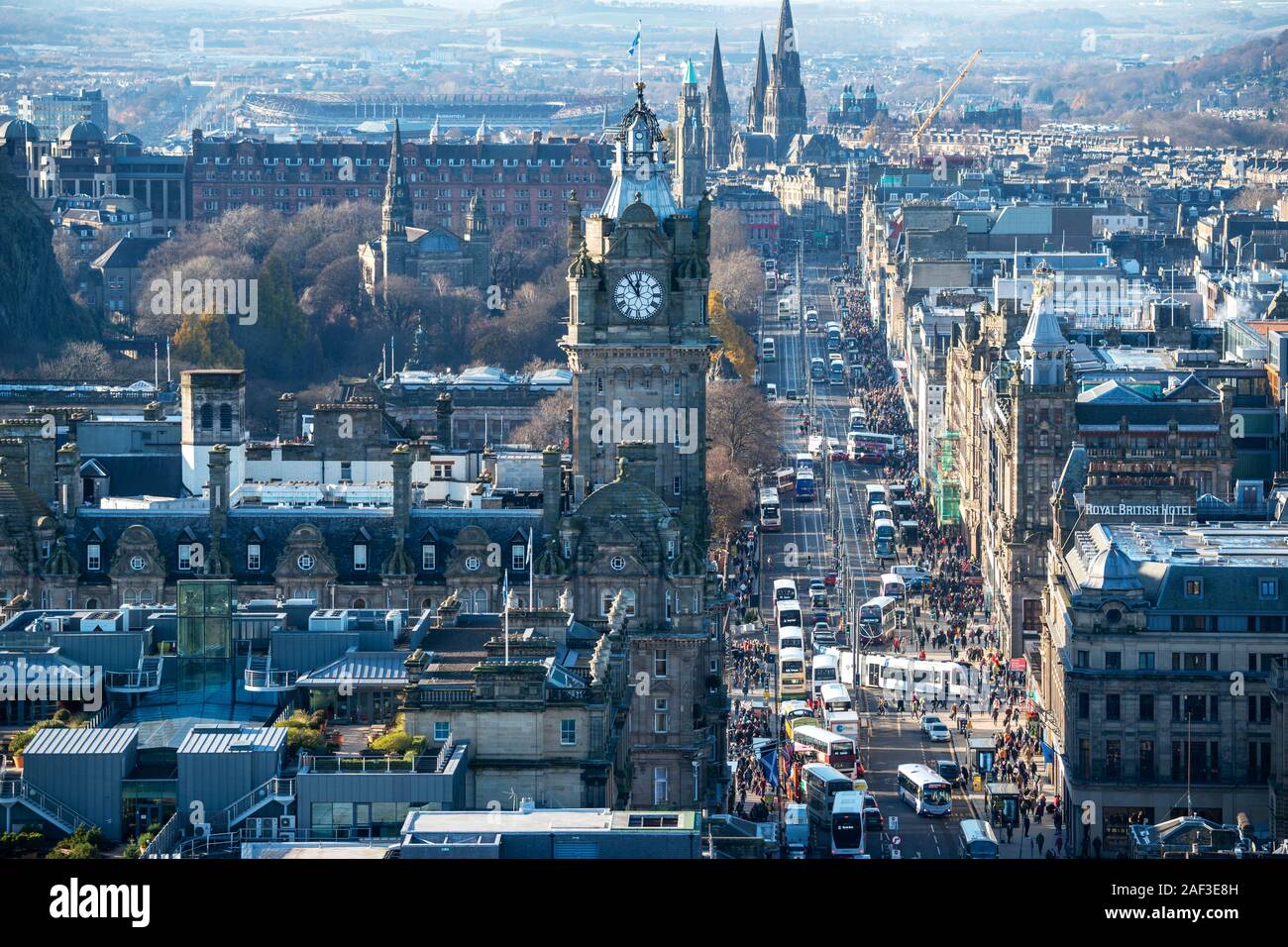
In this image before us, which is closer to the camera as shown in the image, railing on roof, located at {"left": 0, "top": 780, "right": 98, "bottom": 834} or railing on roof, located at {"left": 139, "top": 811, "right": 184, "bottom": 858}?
railing on roof, located at {"left": 139, "top": 811, "right": 184, "bottom": 858}

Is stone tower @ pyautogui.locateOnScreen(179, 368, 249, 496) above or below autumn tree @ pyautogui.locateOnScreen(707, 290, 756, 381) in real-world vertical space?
below

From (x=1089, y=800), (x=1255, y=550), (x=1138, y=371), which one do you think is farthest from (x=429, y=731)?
(x=1138, y=371)

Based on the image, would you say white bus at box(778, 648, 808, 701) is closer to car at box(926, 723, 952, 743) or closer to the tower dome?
car at box(926, 723, 952, 743)

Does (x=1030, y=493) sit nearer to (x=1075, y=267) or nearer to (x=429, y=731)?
(x=429, y=731)

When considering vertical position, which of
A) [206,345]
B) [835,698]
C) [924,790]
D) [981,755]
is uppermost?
[206,345]

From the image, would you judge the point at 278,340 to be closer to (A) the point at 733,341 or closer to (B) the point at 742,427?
(A) the point at 733,341

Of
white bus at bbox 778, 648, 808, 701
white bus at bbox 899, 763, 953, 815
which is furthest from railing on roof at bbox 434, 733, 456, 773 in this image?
white bus at bbox 778, 648, 808, 701

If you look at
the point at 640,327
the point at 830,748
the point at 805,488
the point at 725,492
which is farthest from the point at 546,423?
the point at 830,748
